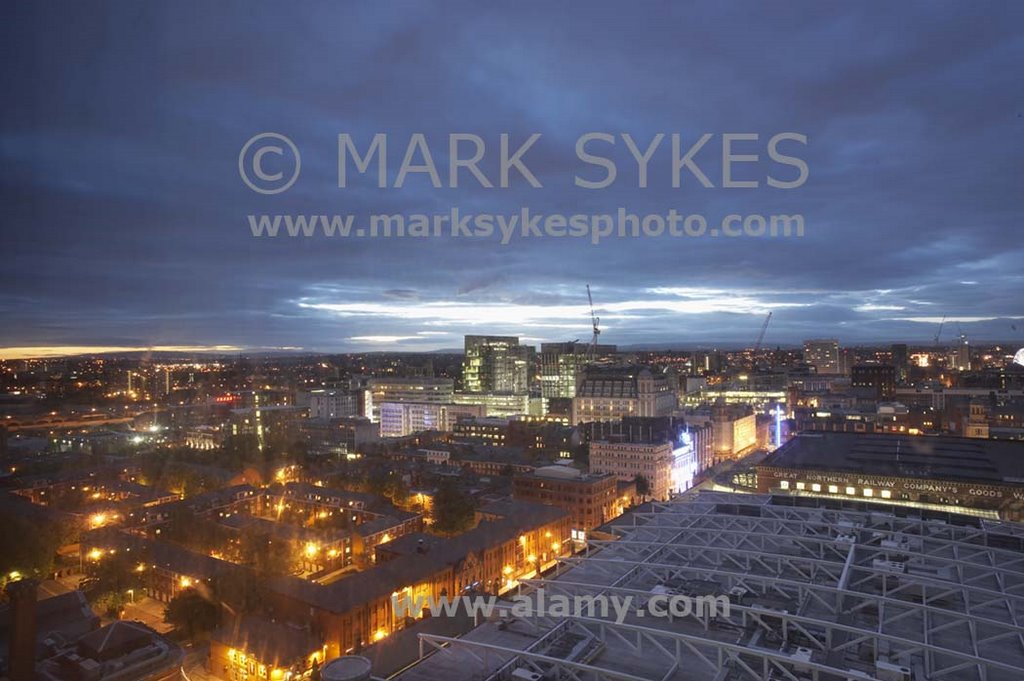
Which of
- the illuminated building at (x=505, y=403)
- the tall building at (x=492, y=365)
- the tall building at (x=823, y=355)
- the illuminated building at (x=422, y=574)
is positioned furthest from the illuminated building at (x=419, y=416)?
the tall building at (x=823, y=355)

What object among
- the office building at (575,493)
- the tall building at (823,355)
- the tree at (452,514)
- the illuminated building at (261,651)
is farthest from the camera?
the tall building at (823,355)

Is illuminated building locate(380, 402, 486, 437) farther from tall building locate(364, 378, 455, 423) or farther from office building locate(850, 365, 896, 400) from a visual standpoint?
office building locate(850, 365, 896, 400)

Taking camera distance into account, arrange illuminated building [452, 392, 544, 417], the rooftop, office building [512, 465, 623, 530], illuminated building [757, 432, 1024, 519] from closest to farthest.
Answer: illuminated building [757, 432, 1024, 519] < the rooftop < office building [512, 465, 623, 530] < illuminated building [452, 392, 544, 417]

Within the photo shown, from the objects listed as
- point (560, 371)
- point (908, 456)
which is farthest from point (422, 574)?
point (560, 371)

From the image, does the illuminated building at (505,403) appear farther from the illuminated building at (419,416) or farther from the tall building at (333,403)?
the tall building at (333,403)

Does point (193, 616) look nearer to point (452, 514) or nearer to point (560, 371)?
point (452, 514)

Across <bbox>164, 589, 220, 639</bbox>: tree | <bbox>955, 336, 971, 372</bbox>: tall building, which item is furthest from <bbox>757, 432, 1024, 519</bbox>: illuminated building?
<bbox>955, 336, 971, 372</bbox>: tall building
